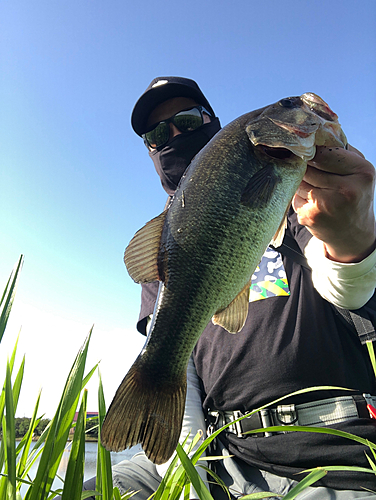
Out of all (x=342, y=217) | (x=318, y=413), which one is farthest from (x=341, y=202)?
(x=318, y=413)

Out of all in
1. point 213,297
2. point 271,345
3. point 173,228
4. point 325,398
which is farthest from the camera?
point 271,345

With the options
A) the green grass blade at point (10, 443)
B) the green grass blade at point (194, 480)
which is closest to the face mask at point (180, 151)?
the green grass blade at point (10, 443)

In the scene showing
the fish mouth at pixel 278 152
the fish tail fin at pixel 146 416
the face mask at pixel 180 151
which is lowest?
the fish tail fin at pixel 146 416

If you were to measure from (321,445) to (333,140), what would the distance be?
6.27 ft

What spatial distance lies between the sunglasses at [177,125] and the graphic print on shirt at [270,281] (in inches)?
64.4

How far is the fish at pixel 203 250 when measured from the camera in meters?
1.40

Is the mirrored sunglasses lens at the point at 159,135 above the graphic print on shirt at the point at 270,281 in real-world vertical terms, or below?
above

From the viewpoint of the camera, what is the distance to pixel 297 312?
8.84ft

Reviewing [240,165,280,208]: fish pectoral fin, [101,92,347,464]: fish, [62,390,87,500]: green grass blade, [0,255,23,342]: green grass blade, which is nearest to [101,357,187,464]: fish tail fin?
[101,92,347,464]: fish

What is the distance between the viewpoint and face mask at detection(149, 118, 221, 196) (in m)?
3.51

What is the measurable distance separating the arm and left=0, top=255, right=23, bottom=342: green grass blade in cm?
153

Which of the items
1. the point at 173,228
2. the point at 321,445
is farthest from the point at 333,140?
the point at 321,445

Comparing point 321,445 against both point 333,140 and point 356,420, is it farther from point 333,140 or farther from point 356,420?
point 333,140

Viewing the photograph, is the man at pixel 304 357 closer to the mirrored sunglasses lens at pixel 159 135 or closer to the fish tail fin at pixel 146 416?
the fish tail fin at pixel 146 416
